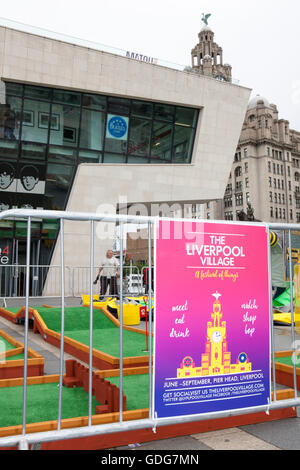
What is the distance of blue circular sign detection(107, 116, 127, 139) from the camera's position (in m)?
23.2

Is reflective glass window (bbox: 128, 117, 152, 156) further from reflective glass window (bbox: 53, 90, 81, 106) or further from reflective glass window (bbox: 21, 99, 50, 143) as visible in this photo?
reflective glass window (bbox: 21, 99, 50, 143)

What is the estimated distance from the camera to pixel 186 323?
3.62 m

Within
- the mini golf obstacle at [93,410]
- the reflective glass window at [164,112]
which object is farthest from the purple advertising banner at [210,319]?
the reflective glass window at [164,112]

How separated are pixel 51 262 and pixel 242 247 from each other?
1975cm

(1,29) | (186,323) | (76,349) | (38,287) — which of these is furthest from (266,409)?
(1,29)

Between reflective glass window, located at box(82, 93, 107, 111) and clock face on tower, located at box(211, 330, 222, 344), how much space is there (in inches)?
826

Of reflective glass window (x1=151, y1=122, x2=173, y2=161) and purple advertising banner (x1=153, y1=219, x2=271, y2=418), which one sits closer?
purple advertising banner (x1=153, y1=219, x2=271, y2=418)

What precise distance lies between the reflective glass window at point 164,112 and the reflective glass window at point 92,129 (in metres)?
3.44

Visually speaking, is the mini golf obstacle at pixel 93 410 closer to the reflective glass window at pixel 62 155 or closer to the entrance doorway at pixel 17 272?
the entrance doorway at pixel 17 272

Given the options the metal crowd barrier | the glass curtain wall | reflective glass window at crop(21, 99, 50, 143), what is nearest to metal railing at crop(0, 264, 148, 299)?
the metal crowd barrier

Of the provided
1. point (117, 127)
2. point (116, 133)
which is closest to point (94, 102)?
point (117, 127)

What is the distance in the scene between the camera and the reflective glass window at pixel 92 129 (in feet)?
74.2

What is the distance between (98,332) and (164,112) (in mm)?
18884

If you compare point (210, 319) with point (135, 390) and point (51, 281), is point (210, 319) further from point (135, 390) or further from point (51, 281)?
point (51, 281)
